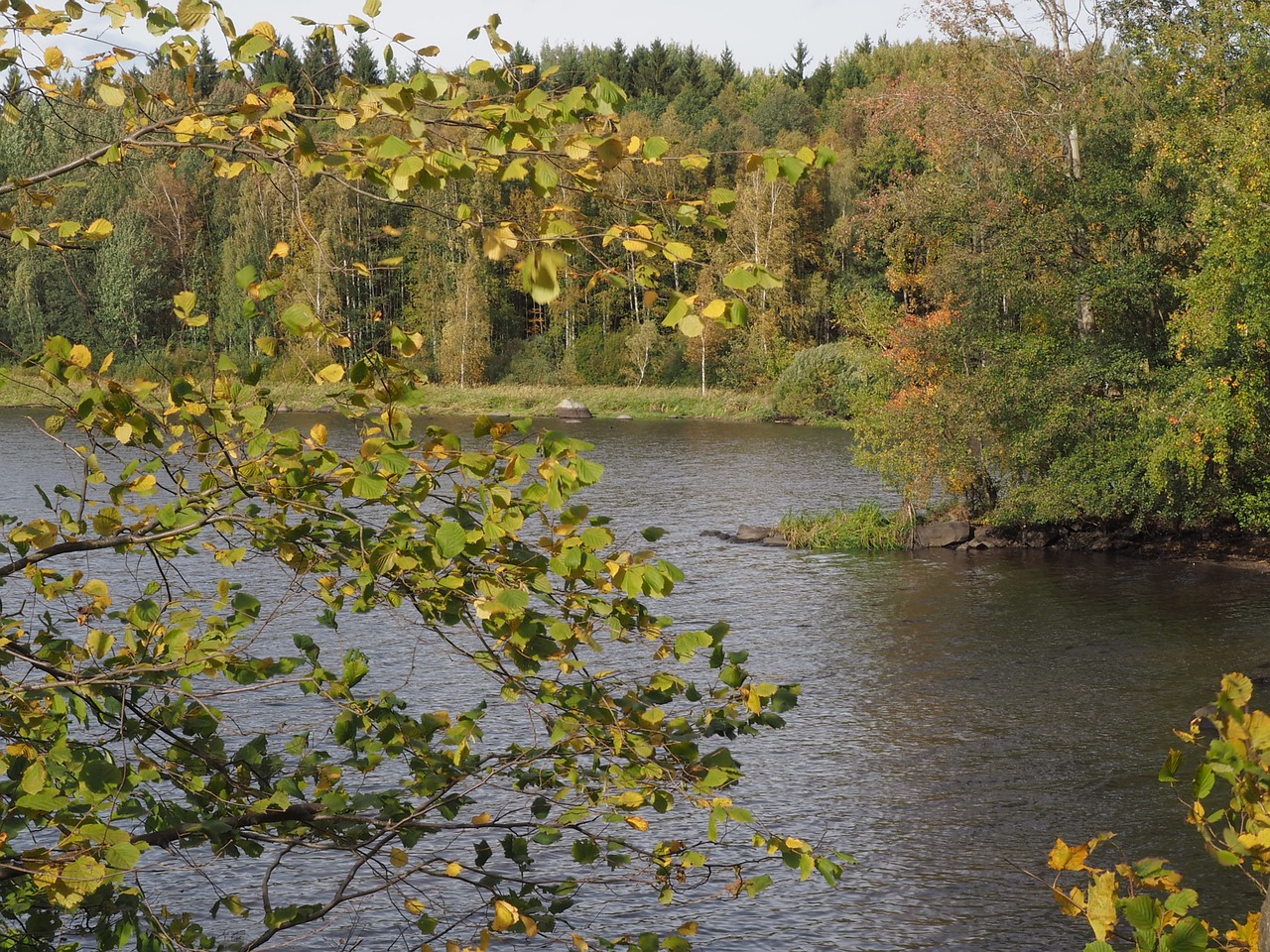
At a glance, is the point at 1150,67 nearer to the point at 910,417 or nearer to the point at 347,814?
the point at 910,417

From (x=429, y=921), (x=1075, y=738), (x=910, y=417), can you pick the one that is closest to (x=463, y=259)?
(x=910, y=417)

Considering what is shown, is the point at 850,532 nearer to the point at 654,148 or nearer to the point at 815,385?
the point at 654,148

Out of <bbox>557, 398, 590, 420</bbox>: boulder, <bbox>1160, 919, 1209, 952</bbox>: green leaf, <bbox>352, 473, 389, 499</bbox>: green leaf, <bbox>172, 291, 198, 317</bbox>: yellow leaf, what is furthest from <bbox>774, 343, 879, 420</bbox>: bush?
<bbox>1160, 919, 1209, 952</bbox>: green leaf

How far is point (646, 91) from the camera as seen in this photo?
11169 centimetres

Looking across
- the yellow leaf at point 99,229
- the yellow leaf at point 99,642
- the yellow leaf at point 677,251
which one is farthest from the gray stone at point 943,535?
the yellow leaf at point 677,251

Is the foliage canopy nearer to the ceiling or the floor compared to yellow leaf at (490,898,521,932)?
nearer to the ceiling

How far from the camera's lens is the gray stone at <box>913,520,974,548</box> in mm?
30031

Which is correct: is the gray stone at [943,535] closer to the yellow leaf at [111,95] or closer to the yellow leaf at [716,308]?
the yellow leaf at [111,95]

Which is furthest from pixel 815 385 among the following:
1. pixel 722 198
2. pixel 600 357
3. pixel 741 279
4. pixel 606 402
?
pixel 741 279

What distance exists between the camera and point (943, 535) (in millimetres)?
30203

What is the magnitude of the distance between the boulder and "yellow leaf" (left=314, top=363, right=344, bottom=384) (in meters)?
62.5

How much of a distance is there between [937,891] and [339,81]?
1017 cm

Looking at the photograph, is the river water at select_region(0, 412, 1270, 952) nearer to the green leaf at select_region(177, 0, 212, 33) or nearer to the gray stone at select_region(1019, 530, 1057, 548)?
the gray stone at select_region(1019, 530, 1057, 548)

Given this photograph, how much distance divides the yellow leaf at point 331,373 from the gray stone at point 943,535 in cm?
2677
